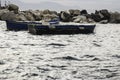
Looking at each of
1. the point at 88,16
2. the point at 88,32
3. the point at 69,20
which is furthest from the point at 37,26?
the point at 88,16

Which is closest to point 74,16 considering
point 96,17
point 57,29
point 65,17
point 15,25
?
point 65,17

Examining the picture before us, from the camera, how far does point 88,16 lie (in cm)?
12006

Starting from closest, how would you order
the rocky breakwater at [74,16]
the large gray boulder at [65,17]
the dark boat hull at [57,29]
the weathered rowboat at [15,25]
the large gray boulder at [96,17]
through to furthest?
the dark boat hull at [57,29]
the weathered rowboat at [15,25]
the rocky breakwater at [74,16]
the large gray boulder at [65,17]
the large gray boulder at [96,17]

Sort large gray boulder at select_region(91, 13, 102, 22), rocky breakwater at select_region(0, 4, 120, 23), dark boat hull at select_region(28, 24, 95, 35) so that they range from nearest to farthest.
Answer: dark boat hull at select_region(28, 24, 95, 35), rocky breakwater at select_region(0, 4, 120, 23), large gray boulder at select_region(91, 13, 102, 22)

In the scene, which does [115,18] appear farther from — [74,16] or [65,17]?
[65,17]

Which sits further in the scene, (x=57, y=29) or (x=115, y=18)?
(x=115, y=18)

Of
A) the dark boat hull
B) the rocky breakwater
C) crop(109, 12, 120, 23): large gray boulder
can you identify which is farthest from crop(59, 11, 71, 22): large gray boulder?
the dark boat hull

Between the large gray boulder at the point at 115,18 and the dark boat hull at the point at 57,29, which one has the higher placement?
the dark boat hull at the point at 57,29

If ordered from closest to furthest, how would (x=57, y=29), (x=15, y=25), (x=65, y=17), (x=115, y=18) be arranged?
(x=57, y=29)
(x=15, y=25)
(x=65, y=17)
(x=115, y=18)

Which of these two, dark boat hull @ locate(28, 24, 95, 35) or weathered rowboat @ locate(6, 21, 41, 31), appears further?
weathered rowboat @ locate(6, 21, 41, 31)

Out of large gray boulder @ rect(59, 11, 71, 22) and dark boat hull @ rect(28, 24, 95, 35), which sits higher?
dark boat hull @ rect(28, 24, 95, 35)

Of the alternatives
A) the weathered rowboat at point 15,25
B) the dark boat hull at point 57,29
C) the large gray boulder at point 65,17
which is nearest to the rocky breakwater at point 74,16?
the large gray boulder at point 65,17

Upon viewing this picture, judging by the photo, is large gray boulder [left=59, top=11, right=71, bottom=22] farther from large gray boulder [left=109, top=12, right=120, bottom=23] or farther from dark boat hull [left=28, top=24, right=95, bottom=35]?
dark boat hull [left=28, top=24, right=95, bottom=35]

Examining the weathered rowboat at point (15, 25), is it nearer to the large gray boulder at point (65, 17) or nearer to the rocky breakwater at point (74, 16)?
the rocky breakwater at point (74, 16)
